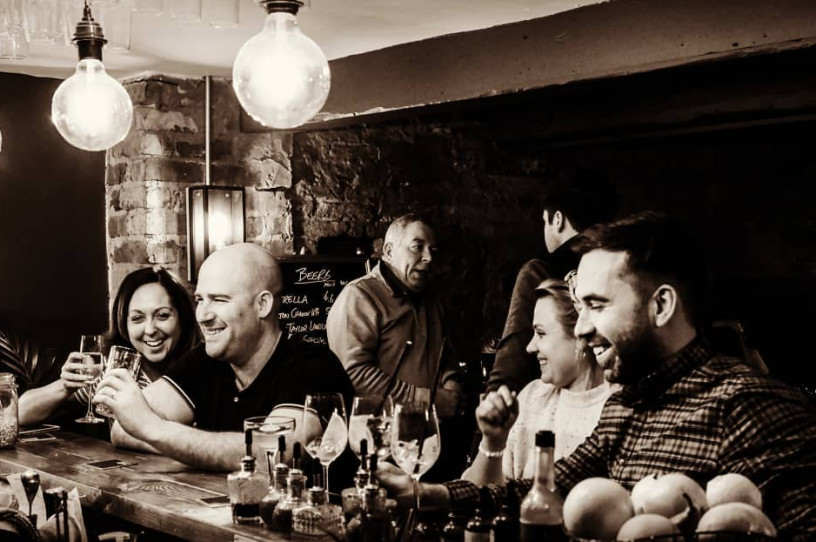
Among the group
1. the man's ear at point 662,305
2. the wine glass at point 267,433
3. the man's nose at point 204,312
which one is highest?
the man's nose at point 204,312

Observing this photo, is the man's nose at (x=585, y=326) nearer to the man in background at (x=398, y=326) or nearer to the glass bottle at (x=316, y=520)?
the glass bottle at (x=316, y=520)

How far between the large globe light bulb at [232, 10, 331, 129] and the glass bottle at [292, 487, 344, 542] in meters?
1.03

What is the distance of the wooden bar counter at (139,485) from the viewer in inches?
94.9

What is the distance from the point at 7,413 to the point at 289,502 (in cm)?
159

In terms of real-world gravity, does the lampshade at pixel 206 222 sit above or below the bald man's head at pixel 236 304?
above

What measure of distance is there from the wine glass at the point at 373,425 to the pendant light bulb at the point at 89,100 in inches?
51.5

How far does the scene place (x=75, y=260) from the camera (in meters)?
6.12

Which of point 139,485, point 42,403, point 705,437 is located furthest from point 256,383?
point 705,437

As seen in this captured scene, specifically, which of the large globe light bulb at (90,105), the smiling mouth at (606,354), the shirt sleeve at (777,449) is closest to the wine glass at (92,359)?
the large globe light bulb at (90,105)

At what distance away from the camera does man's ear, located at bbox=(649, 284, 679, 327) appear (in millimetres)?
2242

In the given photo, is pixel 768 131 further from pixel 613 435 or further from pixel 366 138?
pixel 613 435

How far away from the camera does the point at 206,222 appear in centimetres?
580

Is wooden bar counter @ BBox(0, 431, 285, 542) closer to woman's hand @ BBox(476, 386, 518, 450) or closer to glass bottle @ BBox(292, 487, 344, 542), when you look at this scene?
glass bottle @ BBox(292, 487, 344, 542)

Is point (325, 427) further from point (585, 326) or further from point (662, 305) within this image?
point (662, 305)
